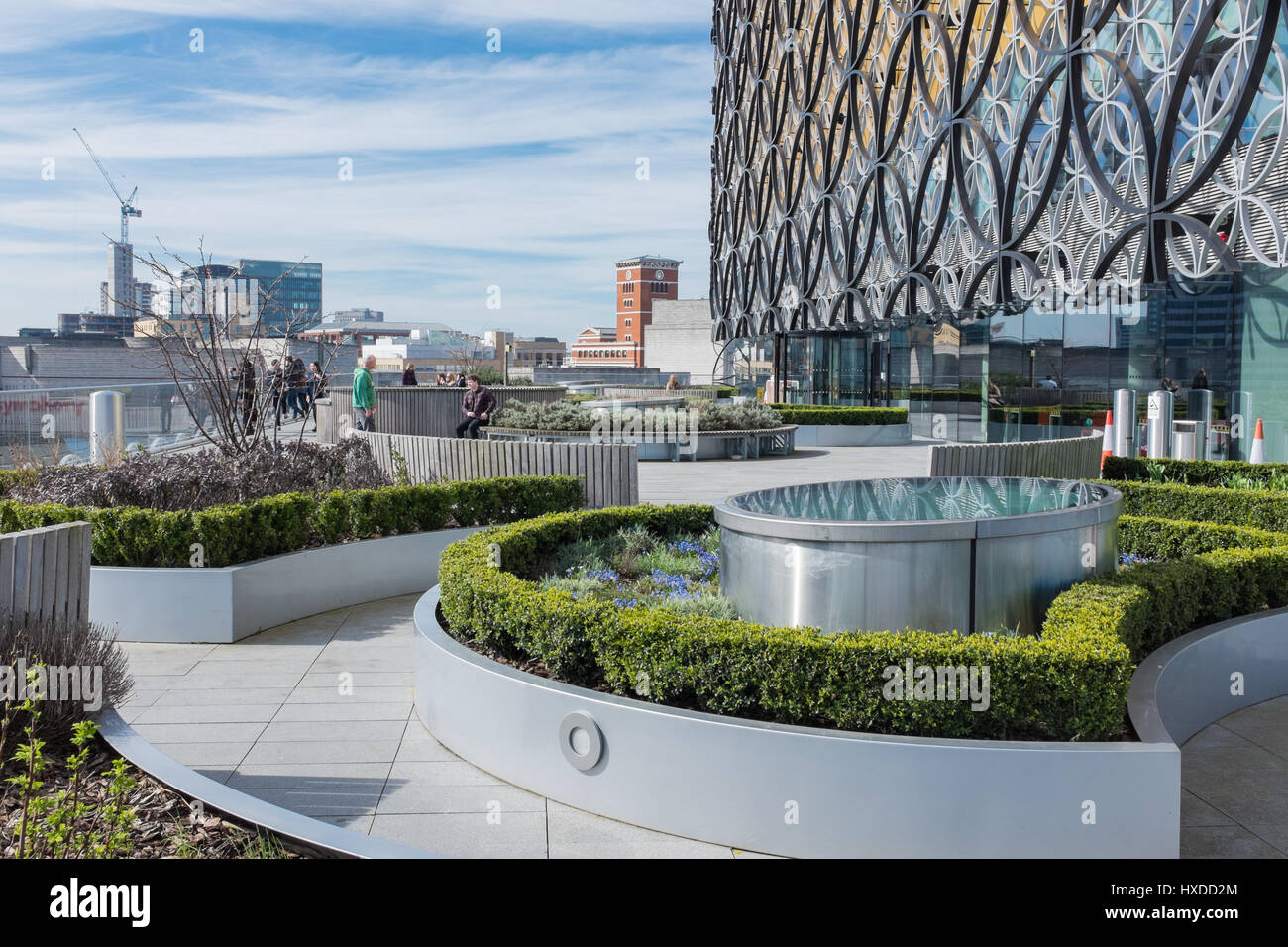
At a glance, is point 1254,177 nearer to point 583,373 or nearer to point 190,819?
point 190,819

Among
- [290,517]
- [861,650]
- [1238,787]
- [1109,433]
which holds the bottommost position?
[1238,787]

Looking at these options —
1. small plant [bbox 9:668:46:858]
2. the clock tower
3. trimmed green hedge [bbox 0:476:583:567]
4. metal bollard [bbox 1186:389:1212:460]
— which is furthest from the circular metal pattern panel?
the clock tower

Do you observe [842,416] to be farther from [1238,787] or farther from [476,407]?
[1238,787]

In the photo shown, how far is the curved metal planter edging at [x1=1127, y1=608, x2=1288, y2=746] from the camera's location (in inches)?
243

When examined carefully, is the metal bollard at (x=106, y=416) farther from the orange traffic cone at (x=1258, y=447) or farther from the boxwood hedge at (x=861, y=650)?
the orange traffic cone at (x=1258, y=447)

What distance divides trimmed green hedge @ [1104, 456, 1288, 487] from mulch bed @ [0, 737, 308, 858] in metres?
10.3

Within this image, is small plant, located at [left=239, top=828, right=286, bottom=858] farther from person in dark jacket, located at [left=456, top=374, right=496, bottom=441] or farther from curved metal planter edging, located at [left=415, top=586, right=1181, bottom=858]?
person in dark jacket, located at [left=456, top=374, right=496, bottom=441]

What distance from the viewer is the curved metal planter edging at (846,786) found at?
445 cm

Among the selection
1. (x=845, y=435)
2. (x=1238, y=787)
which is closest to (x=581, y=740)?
(x=1238, y=787)

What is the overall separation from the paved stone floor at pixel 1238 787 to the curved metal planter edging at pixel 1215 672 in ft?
0.34

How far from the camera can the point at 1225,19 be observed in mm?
14625

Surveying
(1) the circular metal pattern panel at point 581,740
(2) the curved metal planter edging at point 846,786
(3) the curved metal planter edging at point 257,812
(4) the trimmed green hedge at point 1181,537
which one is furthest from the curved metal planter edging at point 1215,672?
(3) the curved metal planter edging at point 257,812

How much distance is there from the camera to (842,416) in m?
28.4

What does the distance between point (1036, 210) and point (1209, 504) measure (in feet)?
35.7
